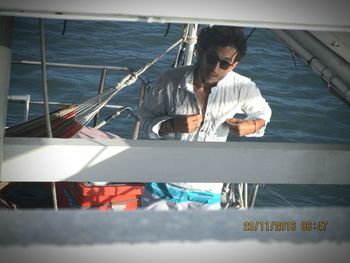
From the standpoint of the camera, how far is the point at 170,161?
75.7 inches

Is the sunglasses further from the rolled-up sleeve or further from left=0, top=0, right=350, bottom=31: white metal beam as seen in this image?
left=0, top=0, right=350, bottom=31: white metal beam

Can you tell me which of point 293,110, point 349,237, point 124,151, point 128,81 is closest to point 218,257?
point 349,237

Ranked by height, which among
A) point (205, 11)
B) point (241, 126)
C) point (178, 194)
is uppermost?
point (205, 11)

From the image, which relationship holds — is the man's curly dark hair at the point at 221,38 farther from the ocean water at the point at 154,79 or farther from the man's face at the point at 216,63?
the ocean water at the point at 154,79

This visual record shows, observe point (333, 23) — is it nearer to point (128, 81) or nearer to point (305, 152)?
point (305, 152)

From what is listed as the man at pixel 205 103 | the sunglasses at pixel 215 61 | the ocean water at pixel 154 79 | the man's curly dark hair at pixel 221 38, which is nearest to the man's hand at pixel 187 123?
the man at pixel 205 103

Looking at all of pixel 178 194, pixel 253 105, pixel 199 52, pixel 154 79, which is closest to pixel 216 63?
pixel 199 52

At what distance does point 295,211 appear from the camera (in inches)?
65.1

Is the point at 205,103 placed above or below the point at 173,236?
above

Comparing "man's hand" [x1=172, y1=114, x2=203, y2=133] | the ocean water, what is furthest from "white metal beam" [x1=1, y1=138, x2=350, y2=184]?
the ocean water

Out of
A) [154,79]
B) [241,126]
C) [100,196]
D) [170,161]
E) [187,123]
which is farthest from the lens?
[154,79]
